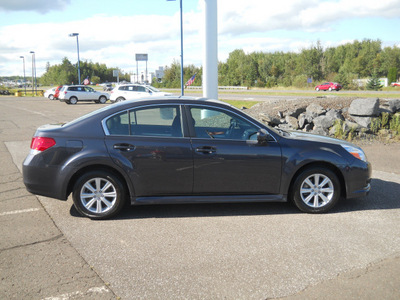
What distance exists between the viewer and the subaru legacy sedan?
5238 millimetres

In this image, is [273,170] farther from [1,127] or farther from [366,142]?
[1,127]

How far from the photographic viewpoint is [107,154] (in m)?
5.18

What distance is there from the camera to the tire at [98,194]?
5234 millimetres

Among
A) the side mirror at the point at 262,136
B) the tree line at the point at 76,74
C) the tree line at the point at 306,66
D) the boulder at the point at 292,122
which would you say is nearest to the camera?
the side mirror at the point at 262,136

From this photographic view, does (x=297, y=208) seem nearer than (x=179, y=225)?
No

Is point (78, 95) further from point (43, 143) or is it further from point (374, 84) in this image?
point (43, 143)

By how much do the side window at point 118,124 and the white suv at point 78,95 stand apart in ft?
112

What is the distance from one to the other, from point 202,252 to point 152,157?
153cm

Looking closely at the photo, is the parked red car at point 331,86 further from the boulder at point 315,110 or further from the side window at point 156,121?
the side window at point 156,121

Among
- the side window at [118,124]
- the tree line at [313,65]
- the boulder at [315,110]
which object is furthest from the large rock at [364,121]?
the tree line at [313,65]

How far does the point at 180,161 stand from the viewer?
5258 millimetres

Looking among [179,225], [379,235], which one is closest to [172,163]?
[179,225]

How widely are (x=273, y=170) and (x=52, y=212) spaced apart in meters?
3.13

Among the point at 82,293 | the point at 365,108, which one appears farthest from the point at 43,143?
the point at 365,108
